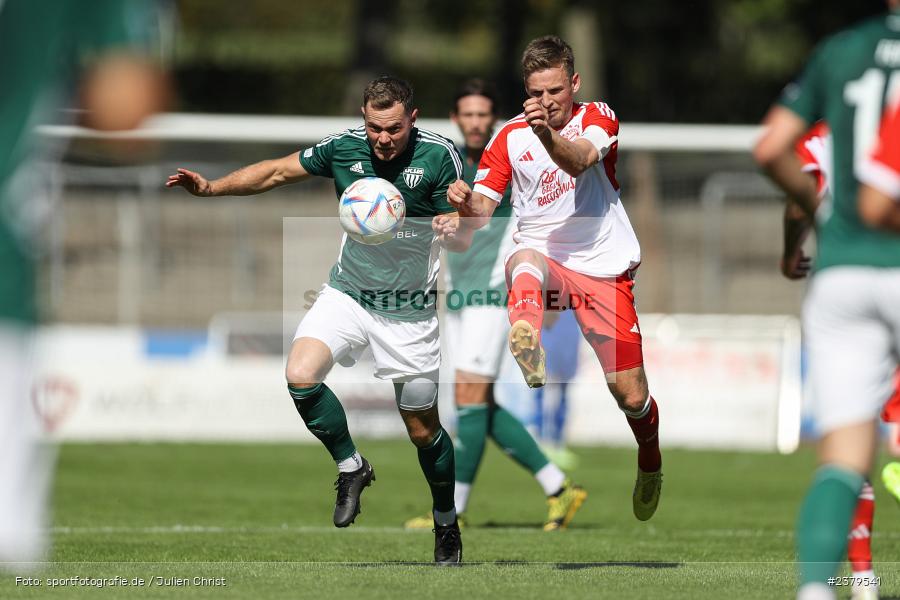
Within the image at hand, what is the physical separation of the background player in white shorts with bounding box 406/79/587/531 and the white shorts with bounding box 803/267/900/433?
5501 millimetres

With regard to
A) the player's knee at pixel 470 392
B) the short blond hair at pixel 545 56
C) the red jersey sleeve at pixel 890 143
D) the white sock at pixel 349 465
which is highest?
the short blond hair at pixel 545 56

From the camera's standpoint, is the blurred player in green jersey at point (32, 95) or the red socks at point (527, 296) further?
the red socks at point (527, 296)

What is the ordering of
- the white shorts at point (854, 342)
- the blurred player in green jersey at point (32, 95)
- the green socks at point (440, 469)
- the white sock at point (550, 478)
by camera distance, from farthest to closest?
the white sock at point (550, 478), the green socks at point (440, 469), the white shorts at point (854, 342), the blurred player in green jersey at point (32, 95)

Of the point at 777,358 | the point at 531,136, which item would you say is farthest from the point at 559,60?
the point at 777,358

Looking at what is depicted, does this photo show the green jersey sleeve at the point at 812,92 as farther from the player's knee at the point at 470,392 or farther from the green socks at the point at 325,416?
the player's knee at the point at 470,392

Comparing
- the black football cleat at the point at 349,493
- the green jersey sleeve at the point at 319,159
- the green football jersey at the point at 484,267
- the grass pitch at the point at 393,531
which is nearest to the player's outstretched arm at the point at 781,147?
the grass pitch at the point at 393,531

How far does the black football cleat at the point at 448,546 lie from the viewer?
310 inches

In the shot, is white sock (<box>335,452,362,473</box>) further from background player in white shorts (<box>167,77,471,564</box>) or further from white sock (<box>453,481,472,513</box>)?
white sock (<box>453,481,472,513</box>)

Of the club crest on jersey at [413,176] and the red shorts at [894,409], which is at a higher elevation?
the club crest on jersey at [413,176]

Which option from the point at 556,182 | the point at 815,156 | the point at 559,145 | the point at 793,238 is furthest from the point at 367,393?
the point at 815,156

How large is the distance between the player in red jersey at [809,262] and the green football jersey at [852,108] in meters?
0.92

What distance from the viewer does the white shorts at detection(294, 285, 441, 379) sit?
7891 mm

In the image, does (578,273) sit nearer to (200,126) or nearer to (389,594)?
(389,594)

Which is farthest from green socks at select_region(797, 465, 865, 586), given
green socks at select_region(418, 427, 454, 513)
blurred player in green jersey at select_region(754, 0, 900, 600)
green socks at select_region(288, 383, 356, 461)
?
green socks at select_region(288, 383, 356, 461)
